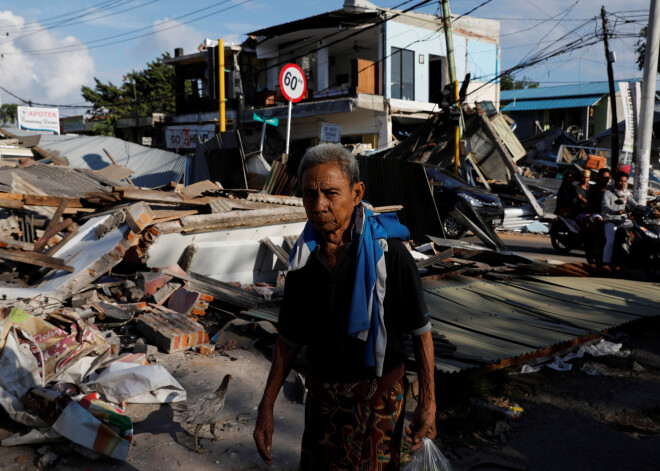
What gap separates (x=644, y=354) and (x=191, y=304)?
16.2 ft

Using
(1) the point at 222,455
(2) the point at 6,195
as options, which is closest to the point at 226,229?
(2) the point at 6,195

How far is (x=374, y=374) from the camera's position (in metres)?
2.06

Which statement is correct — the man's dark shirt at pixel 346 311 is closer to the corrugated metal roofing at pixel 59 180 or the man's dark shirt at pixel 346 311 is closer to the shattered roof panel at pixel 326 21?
the corrugated metal roofing at pixel 59 180

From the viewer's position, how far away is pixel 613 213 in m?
9.02

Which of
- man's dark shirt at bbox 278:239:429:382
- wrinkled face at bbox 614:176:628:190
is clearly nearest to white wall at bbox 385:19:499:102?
wrinkled face at bbox 614:176:628:190

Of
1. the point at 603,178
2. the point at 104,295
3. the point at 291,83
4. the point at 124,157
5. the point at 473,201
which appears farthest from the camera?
the point at 124,157

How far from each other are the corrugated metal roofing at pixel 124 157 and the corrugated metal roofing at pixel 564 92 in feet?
91.4

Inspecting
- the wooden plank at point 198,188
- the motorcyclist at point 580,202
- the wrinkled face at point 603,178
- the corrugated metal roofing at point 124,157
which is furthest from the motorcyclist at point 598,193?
the corrugated metal roofing at point 124,157

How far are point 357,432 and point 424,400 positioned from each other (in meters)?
0.29

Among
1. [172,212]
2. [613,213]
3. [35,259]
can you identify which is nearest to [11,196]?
[35,259]

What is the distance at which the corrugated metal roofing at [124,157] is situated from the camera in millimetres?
19062

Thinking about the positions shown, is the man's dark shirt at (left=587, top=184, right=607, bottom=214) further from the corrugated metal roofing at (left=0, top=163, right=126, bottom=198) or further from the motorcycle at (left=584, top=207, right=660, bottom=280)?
the corrugated metal roofing at (left=0, top=163, right=126, bottom=198)

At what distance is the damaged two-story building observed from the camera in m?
24.0

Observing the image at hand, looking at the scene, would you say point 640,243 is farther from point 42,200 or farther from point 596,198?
point 42,200
